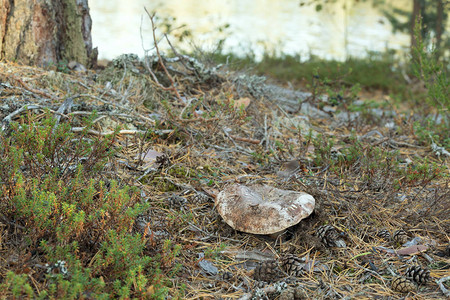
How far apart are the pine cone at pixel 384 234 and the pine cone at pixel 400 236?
0.03 metres

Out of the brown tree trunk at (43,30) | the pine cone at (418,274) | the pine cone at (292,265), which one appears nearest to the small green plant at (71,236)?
the pine cone at (292,265)

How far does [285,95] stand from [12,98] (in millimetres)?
3663

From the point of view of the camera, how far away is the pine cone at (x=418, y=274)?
2.49m

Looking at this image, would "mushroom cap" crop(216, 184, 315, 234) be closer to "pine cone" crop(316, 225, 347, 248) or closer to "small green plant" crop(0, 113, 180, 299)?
"pine cone" crop(316, 225, 347, 248)

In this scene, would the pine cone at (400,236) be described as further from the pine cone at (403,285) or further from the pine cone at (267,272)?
the pine cone at (267,272)

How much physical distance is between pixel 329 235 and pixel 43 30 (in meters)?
3.99

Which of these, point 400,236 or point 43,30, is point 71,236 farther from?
point 43,30

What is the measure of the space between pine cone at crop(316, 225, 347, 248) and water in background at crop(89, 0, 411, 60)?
6310 mm

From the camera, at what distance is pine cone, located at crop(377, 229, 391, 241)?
2.95 metres

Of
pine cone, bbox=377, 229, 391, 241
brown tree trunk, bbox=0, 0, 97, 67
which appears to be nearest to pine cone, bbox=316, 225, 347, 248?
pine cone, bbox=377, 229, 391, 241

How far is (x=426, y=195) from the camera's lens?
340 cm

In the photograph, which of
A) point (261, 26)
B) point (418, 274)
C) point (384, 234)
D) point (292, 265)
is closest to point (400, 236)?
point (384, 234)

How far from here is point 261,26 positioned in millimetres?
15477

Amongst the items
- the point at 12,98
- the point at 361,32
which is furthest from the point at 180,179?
the point at 361,32
